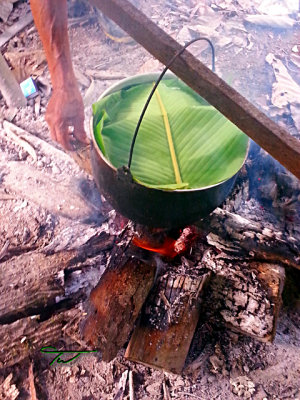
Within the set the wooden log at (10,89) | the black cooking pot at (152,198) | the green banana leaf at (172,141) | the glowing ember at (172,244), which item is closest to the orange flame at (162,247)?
the glowing ember at (172,244)

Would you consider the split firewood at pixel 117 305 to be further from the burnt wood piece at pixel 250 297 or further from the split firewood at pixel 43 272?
the burnt wood piece at pixel 250 297

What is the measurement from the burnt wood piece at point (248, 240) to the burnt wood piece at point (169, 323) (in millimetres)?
252

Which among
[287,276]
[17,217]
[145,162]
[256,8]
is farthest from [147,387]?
[256,8]

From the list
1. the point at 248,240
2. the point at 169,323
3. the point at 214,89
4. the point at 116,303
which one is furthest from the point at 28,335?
the point at 214,89

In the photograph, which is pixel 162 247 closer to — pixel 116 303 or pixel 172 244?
pixel 172 244

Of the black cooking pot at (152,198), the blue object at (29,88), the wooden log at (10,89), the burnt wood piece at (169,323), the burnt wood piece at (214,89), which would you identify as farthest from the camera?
the blue object at (29,88)

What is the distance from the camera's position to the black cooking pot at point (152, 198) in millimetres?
1383

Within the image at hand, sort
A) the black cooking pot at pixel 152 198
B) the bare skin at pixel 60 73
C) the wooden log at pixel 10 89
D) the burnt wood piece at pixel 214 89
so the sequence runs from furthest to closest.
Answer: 1. the wooden log at pixel 10 89
2. the bare skin at pixel 60 73
3. the black cooking pot at pixel 152 198
4. the burnt wood piece at pixel 214 89

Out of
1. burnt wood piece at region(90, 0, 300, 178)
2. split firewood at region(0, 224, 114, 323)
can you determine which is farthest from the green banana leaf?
split firewood at region(0, 224, 114, 323)

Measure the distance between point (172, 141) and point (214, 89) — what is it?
Answer: 49cm

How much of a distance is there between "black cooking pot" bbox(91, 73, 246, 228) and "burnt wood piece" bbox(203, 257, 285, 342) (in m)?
0.60

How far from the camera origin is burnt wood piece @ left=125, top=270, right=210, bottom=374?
1.85 metres

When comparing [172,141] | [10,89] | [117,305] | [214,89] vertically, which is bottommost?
[117,305]

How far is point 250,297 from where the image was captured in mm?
1908
